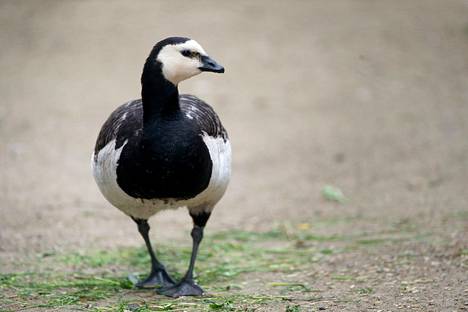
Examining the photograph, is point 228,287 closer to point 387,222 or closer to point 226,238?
point 226,238

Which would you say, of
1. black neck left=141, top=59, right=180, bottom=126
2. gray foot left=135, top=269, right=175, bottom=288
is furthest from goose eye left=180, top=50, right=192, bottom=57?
gray foot left=135, top=269, right=175, bottom=288

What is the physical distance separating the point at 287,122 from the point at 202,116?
575 cm

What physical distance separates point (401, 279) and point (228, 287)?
1253mm

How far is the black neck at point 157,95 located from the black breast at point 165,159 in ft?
0.20

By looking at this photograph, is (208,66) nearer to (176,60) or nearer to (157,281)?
(176,60)

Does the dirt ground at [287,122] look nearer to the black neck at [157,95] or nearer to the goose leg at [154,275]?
the goose leg at [154,275]

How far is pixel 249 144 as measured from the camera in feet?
33.6

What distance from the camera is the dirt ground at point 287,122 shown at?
6.41 m

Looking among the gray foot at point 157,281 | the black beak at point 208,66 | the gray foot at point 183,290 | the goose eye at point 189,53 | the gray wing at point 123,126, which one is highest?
the goose eye at point 189,53

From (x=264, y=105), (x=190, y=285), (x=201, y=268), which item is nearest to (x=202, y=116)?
A: (x=190, y=285)

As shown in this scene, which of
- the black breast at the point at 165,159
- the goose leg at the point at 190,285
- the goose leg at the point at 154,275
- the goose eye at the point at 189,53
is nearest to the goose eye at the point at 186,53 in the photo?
the goose eye at the point at 189,53

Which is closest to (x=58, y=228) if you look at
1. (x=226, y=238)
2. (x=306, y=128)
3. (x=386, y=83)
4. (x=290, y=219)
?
(x=226, y=238)

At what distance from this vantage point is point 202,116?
17.1ft

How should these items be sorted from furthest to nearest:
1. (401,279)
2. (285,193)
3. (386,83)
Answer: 1. (386,83)
2. (285,193)
3. (401,279)
